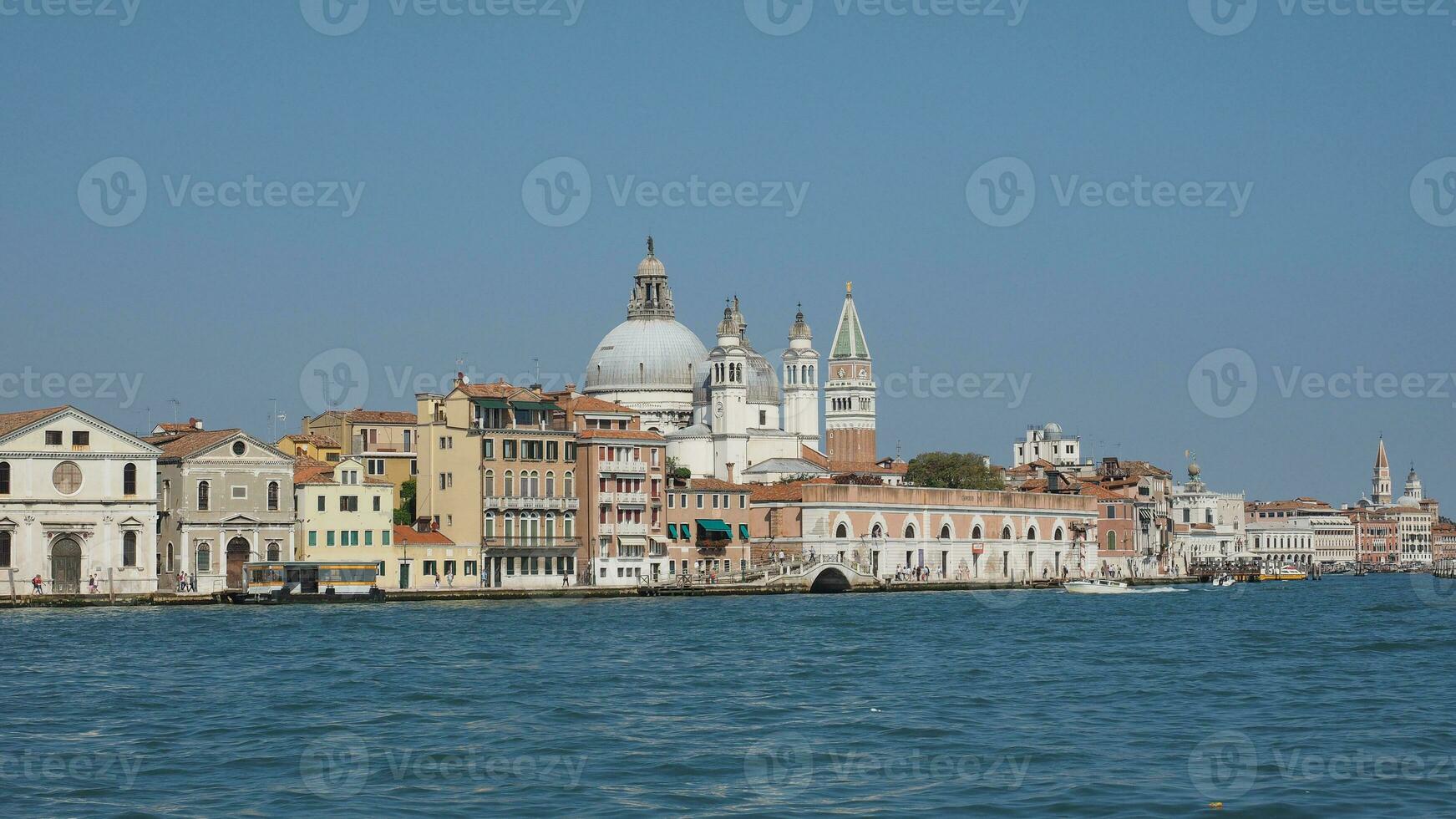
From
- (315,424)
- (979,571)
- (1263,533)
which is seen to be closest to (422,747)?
(315,424)

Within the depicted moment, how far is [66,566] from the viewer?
172 ft

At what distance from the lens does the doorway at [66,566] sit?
52.1m

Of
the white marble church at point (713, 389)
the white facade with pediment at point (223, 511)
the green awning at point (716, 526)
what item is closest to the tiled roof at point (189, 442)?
the white facade with pediment at point (223, 511)

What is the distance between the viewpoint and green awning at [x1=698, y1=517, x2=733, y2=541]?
6888 cm

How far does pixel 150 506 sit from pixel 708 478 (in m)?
24.5

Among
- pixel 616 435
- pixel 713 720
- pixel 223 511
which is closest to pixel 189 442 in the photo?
pixel 223 511

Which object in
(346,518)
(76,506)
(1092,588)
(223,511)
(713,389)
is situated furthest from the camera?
(713,389)

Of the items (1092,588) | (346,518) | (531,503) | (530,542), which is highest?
(531,503)

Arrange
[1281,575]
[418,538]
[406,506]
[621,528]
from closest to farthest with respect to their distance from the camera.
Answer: [418,538] → [406,506] → [621,528] → [1281,575]

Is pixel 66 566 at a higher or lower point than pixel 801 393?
lower

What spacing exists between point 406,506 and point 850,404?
4451 cm

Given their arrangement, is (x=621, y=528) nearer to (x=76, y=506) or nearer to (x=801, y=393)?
(x=76, y=506)

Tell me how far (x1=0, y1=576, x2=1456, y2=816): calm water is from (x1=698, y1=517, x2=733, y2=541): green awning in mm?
24248

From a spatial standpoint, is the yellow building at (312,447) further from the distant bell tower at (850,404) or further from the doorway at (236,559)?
the distant bell tower at (850,404)
